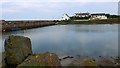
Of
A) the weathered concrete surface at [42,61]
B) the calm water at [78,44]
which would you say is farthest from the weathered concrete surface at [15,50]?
the calm water at [78,44]

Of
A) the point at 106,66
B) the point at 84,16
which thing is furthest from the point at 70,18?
the point at 106,66

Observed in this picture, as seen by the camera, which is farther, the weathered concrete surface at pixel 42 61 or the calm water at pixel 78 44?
the calm water at pixel 78 44

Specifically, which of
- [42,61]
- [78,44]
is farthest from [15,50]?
[78,44]

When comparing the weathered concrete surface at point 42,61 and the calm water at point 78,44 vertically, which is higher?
the weathered concrete surface at point 42,61

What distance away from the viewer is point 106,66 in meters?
14.1

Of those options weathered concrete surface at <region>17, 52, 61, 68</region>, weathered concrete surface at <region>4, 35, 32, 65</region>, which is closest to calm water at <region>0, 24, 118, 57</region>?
weathered concrete surface at <region>4, 35, 32, 65</region>

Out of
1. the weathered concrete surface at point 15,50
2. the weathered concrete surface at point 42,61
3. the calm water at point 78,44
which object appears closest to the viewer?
the weathered concrete surface at point 42,61

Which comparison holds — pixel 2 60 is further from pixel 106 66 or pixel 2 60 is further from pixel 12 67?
pixel 106 66

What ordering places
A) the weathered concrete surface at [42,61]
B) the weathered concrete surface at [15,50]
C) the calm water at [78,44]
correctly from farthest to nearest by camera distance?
the calm water at [78,44], the weathered concrete surface at [15,50], the weathered concrete surface at [42,61]

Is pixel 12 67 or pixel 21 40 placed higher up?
pixel 21 40

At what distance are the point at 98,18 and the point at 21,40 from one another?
414 ft

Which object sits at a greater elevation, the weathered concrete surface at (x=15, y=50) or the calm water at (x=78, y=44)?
the weathered concrete surface at (x=15, y=50)

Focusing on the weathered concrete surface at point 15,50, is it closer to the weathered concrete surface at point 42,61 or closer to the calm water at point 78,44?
the weathered concrete surface at point 42,61

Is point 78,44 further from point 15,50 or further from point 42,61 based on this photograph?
point 42,61
